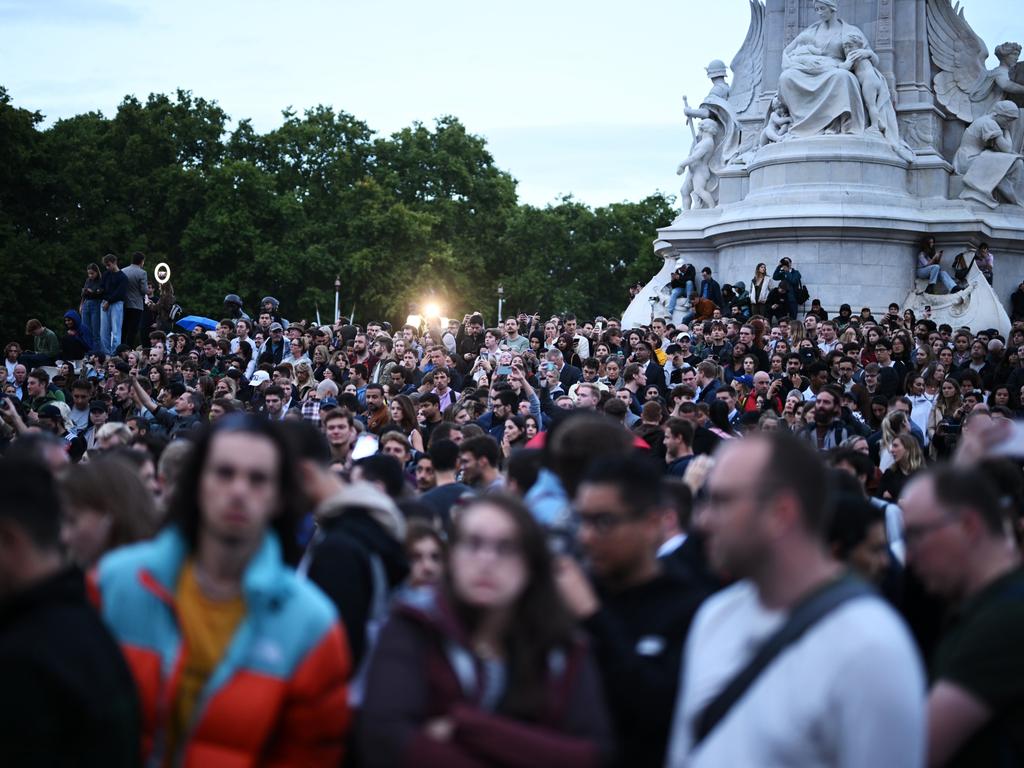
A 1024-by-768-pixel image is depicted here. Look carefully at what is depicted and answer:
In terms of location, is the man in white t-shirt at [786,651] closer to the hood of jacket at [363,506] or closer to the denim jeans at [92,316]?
the hood of jacket at [363,506]

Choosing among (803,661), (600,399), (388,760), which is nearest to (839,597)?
(803,661)

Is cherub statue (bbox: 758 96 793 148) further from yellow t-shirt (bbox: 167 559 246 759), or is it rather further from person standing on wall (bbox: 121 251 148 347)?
yellow t-shirt (bbox: 167 559 246 759)

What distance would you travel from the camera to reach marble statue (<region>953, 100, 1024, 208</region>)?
27.6 m

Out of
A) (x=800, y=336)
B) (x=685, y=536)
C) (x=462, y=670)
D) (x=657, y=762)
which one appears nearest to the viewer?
(x=462, y=670)

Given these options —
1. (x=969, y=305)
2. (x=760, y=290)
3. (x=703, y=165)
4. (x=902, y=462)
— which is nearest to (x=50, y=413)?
(x=902, y=462)

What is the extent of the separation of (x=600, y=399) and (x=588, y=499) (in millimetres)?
9974

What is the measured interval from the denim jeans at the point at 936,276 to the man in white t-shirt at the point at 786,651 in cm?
2410

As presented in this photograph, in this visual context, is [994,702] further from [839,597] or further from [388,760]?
[388,760]

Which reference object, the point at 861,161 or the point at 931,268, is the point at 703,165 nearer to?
the point at 861,161

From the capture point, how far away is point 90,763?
3.29 meters

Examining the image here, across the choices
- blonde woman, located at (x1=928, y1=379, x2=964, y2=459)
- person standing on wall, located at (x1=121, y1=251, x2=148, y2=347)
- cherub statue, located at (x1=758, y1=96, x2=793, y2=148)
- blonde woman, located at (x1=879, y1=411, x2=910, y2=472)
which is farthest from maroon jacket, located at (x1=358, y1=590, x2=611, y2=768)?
cherub statue, located at (x1=758, y1=96, x2=793, y2=148)

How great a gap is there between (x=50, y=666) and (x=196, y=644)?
1.53 ft

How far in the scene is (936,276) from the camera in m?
26.6

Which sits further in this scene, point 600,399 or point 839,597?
point 600,399
